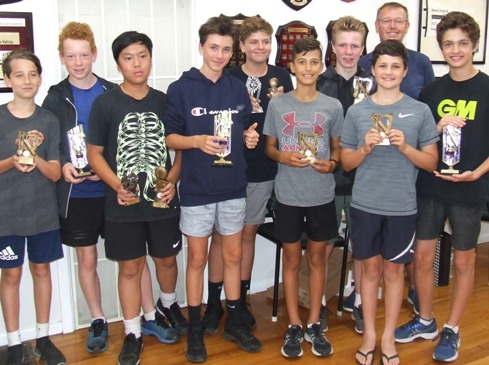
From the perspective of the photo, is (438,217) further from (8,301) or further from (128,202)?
(8,301)

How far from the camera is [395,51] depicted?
2639 mm

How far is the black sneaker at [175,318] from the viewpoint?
10.8 ft

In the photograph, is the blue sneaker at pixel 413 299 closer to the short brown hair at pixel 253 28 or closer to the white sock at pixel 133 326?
the white sock at pixel 133 326

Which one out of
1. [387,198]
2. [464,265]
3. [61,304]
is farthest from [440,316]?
[61,304]

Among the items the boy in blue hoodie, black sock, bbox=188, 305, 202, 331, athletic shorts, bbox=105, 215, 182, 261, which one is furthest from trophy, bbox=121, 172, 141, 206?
black sock, bbox=188, 305, 202, 331

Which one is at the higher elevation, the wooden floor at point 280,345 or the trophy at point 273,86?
the trophy at point 273,86

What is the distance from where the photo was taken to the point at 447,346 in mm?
2977

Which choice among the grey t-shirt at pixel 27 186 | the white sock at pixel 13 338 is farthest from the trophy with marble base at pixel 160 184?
the white sock at pixel 13 338

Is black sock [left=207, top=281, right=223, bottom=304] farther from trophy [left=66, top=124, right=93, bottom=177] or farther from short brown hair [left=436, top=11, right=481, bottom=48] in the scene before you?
short brown hair [left=436, top=11, right=481, bottom=48]

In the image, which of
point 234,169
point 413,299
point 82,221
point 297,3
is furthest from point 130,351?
point 297,3

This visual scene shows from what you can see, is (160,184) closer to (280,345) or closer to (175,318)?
(175,318)

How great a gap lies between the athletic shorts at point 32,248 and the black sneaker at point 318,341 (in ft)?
4.88

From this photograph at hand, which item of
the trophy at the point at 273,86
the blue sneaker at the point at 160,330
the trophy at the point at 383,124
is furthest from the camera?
the blue sneaker at the point at 160,330

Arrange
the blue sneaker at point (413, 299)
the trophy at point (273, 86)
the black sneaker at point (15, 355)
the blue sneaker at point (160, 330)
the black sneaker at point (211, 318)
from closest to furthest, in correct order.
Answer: the black sneaker at point (15, 355) < the trophy at point (273, 86) < the blue sneaker at point (160, 330) < the black sneaker at point (211, 318) < the blue sneaker at point (413, 299)
